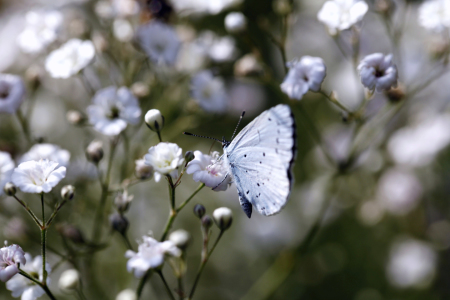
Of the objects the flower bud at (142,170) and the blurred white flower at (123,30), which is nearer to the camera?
the flower bud at (142,170)

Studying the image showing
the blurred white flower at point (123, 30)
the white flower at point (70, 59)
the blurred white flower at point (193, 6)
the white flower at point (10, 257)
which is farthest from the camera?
the blurred white flower at point (193, 6)

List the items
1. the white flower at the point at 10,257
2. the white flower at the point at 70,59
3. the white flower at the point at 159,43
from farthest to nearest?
the white flower at the point at 159,43, the white flower at the point at 70,59, the white flower at the point at 10,257

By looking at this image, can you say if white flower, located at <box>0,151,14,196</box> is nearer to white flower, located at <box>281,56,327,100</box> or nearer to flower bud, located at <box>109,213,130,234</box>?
flower bud, located at <box>109,213,130,234</box>

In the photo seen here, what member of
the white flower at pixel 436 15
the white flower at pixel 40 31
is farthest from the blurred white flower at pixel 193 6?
the white flower at pixel 436 15

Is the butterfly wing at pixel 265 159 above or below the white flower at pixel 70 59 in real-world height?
below

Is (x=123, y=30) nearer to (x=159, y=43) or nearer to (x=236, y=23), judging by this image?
(x=159, y=43)

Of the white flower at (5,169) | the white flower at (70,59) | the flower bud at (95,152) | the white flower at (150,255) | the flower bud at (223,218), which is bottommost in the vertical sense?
the flower bud at (223,218)

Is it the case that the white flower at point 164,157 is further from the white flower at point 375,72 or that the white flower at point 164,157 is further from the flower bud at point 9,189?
the white flower at point 375,72
